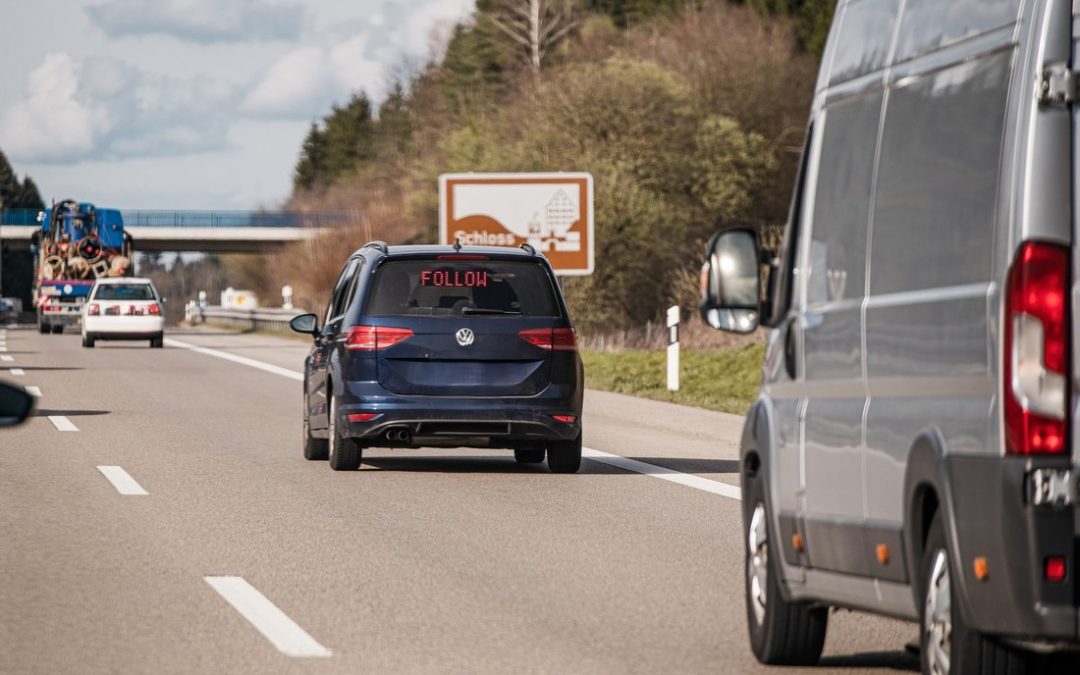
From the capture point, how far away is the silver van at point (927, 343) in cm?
498

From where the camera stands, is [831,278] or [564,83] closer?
[831,278]

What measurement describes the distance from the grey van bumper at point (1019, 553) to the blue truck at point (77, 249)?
52.2 meters

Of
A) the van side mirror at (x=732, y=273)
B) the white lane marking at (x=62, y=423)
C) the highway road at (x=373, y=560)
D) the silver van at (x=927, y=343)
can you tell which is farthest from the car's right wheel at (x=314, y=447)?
the van side mirror at (x=732, y=273)

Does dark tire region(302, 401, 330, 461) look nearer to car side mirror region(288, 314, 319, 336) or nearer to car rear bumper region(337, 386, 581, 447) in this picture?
car side mirror region(288, 314, 319, 336)

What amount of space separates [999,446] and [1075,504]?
247 mm

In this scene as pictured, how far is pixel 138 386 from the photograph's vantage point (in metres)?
26.8

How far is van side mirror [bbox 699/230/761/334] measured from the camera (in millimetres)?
6977

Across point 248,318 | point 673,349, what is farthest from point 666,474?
point 248,318

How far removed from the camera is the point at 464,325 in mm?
14320

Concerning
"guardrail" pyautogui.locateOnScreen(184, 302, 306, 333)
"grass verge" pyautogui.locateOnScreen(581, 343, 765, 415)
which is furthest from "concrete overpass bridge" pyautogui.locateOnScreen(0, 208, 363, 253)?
"grass verge" pyautogui.locateOnScreen(581, 343, 765, 415)

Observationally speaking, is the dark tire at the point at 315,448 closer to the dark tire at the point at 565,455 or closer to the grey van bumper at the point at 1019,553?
the dark tire at the point at 565,455

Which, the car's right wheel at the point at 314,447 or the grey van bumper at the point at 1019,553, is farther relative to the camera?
the car's right wheel at the point at 314,447

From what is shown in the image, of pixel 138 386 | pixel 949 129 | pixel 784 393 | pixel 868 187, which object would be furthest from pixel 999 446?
pixel 138 386

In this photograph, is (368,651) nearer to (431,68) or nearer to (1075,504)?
(1075,504)
